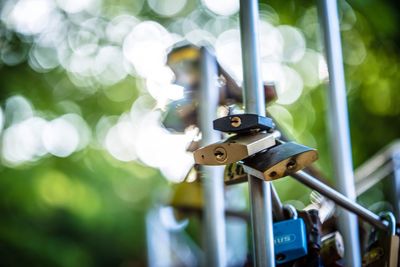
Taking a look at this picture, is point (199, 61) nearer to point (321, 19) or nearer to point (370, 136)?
point (321, 19)

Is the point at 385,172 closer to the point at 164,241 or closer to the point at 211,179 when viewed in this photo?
the point at 211,179

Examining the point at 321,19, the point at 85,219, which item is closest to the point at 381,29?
the point at 321,19

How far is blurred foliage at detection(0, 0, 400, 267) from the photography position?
9.16 feet

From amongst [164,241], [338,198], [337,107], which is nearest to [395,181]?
[337,107]

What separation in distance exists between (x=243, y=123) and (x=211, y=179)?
34 centimetres

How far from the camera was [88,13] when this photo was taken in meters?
4.34

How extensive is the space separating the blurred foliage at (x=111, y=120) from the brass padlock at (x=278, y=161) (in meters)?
1.60

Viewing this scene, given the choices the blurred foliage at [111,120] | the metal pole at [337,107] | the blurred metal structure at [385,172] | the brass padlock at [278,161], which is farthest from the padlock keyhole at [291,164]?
the blurred foliage at [111,120]

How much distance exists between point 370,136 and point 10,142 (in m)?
2.30

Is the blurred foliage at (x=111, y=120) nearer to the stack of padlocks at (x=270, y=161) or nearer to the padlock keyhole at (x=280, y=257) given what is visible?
the stack of padlocks at (x=270, y=161)

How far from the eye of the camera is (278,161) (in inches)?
30.4

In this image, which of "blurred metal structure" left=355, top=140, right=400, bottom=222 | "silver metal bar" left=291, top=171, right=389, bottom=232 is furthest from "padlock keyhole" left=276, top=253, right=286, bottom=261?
"blurred metal structure" left=355, top=140, right=400, bottom=222

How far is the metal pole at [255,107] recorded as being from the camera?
0.80 meters

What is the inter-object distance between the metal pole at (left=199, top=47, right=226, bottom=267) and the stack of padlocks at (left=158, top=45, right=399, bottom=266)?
0.02 meters
